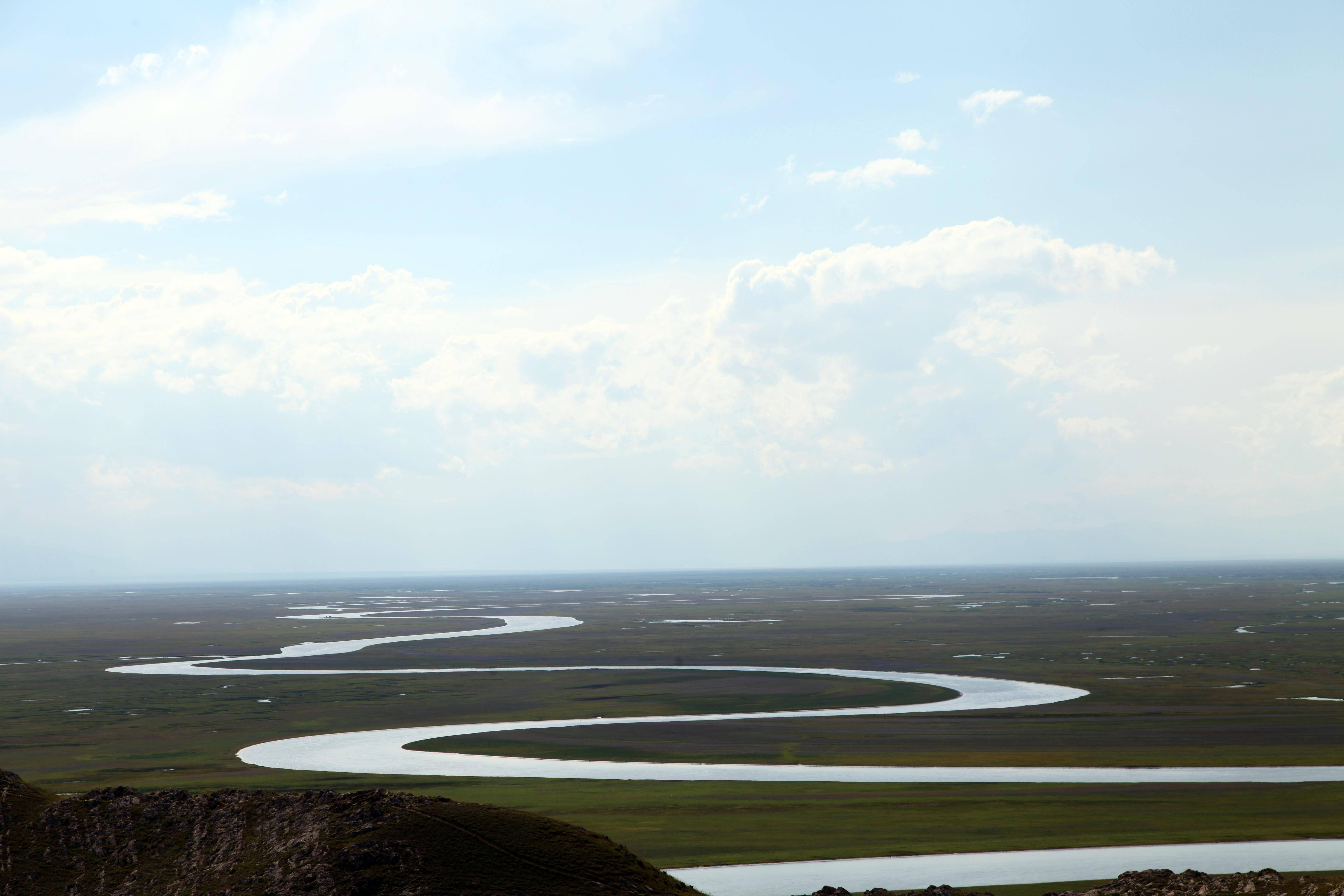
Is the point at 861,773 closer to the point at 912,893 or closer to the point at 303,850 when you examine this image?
the point at 912,893

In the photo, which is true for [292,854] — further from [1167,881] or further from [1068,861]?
[1068,861]

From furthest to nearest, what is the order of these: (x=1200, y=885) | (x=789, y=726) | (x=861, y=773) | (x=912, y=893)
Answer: (x=789, y=726)
(x=861, y=773)
(x=912, y=893)
(x=1200, y=885)

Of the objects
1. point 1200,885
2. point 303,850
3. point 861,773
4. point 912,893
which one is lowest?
point 861,773

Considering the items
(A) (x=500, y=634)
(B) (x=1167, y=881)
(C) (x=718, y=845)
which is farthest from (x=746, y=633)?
(B) (x=1167, y=881)

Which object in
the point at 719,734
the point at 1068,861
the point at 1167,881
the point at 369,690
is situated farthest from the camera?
the point at 369,690

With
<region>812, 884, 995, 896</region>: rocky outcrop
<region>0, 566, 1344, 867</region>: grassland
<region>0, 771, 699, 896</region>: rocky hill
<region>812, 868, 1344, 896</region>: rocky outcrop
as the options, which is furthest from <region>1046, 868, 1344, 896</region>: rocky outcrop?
<region>0, 771, 699, 896</region>: rocky hill

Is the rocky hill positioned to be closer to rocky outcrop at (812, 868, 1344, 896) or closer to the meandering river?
rocky outcrop at (812, 868, 1344, 896)

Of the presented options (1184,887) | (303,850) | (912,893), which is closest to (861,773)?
(912,893)
